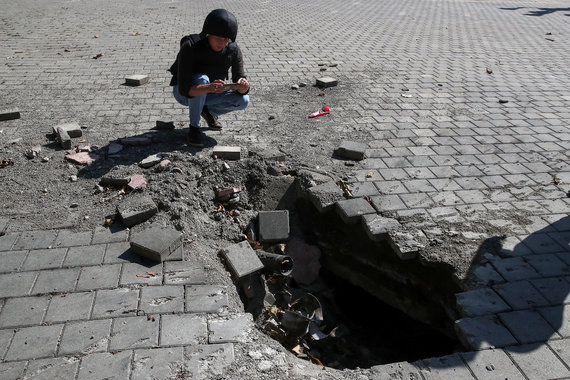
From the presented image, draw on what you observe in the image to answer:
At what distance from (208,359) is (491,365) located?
1764mm

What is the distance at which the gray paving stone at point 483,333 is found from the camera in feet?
9.88

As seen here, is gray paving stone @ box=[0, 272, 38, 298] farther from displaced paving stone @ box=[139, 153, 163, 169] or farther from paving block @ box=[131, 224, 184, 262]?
displaced paving stone @ box=[139, 153, 163, 169]

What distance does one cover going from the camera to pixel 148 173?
15.3 feet

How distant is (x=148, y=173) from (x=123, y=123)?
167 cm

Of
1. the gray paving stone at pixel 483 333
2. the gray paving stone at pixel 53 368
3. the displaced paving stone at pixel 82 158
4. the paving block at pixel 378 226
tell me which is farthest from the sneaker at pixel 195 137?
the gray paving stone at pixel 483 333

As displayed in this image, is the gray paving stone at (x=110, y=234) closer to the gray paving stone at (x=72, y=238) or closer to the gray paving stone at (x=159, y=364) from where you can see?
the gray paving stone at (x=72, y=238)

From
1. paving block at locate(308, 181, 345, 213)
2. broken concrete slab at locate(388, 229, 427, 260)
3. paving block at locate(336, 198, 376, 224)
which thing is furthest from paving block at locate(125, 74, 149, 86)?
broken concrete slab at locate(388, 229, 427, 260)

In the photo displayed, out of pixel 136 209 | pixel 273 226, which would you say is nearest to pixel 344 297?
pixel 273 226

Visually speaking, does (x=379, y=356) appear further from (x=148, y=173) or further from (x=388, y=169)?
(x=148, y=173)

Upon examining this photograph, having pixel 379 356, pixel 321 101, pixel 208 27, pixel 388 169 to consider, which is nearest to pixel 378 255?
pixel 379 356

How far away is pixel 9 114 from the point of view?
19.4ft

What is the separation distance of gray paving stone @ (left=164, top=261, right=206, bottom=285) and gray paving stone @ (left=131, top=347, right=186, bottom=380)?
0.65 metres

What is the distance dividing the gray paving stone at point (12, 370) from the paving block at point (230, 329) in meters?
1.08

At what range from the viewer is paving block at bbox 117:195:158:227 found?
3.93 meters
